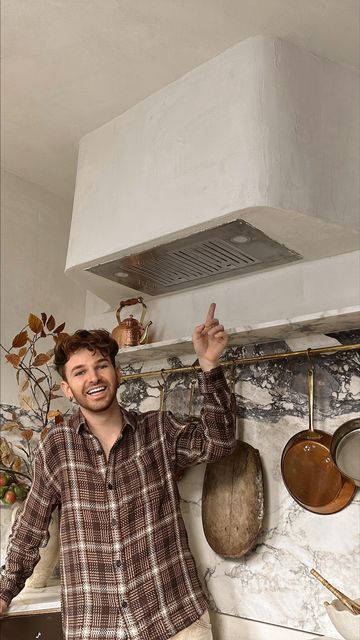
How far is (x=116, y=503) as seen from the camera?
1.72 meters

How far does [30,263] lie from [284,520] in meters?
1.58

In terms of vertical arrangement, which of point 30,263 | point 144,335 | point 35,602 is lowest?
point 35,602

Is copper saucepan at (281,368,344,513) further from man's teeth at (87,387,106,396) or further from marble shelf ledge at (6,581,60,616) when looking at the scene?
marble shelf ledge at (6,581,60,616)

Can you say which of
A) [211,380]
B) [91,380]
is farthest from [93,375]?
[211,380]

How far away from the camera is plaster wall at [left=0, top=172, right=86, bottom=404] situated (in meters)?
2.56

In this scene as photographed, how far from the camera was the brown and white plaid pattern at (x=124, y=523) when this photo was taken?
5.35 ft

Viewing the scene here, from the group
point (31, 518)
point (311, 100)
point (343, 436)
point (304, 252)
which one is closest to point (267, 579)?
point (343, 436)

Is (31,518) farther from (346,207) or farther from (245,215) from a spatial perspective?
(346,207)

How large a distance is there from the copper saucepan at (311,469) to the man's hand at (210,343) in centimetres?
31

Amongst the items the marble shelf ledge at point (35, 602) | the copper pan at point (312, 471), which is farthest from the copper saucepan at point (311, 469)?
the marble shelf ledge at point (35, 602)

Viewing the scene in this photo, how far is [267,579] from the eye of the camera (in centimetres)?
184

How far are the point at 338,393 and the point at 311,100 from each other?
35.3 inches

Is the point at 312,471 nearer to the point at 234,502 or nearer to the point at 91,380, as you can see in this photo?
the point at 234,502

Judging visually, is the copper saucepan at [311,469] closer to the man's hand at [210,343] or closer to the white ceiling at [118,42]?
the man's hand at [210,343]
